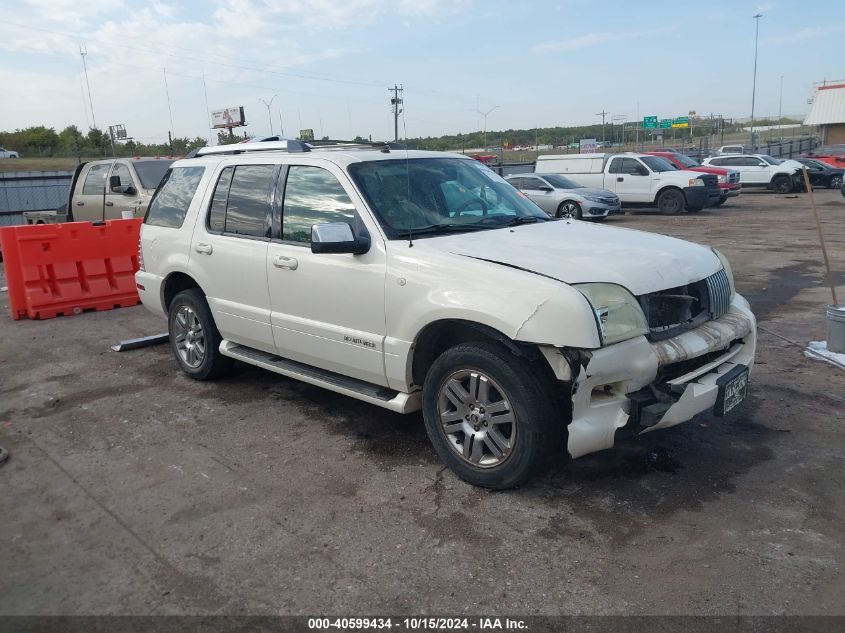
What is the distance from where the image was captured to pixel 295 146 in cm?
531

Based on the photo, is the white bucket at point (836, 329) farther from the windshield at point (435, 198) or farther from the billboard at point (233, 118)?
the billboard at point (233, 118)

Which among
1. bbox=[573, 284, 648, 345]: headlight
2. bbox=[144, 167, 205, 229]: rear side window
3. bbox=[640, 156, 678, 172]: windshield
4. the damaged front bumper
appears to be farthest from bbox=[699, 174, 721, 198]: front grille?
bbox=[573, 284, 648, 345]: headlight

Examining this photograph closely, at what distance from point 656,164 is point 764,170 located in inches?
316

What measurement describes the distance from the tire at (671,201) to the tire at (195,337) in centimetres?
1826

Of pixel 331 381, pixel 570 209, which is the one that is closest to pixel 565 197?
pixel 570 209

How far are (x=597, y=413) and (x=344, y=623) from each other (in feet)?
5.26

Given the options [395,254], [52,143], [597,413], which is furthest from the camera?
[52,143]

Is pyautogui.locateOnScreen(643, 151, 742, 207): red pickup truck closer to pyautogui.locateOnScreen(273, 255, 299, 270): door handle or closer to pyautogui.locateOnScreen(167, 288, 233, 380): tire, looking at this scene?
pyautogui.locateOnScreen(167, 288, 233, 380): tire

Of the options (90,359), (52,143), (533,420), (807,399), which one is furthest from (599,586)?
(52,143)

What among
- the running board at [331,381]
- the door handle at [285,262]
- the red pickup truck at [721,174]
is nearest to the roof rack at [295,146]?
the door handle at [285,262]

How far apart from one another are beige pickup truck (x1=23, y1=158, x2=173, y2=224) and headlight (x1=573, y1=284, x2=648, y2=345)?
376 inches

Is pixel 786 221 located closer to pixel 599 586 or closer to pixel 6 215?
pixel 599 586

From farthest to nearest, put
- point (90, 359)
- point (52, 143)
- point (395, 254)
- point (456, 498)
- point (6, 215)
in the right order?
1. point (52, 143)
2. point (6, 215)
3. point (90, 359)
4. point (395, 254)
5. point (456, 498)

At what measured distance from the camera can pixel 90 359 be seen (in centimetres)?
716
